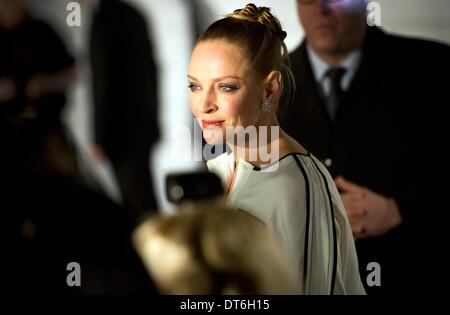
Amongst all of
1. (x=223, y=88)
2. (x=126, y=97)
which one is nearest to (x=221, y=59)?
(x=223, y=88)

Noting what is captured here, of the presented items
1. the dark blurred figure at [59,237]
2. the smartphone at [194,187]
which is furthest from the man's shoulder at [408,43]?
the dark blurred figure at [59,237]

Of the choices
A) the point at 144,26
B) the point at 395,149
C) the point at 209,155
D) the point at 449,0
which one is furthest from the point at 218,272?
the point at 449,0

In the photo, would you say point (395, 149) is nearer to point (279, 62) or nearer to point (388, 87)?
point (388, 87)

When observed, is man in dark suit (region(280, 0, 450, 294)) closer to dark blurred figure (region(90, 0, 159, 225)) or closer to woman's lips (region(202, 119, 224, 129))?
woman's lips (region(202, 119, 224, 129))

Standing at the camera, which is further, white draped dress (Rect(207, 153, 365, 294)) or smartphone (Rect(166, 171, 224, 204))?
white draped dress (Rect(207, 153, 365, 294))

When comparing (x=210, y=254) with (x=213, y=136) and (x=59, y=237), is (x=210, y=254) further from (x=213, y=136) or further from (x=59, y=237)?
(x=213, y=136)

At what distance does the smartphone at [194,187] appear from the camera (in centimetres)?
144

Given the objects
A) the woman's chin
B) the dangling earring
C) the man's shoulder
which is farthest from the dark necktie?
the woman's chin

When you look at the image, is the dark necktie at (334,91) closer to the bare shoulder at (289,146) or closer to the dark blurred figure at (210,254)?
the bare shoulder at (289,146)

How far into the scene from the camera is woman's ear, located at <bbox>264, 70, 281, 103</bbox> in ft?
6.59

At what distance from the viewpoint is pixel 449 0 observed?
7.38 feet

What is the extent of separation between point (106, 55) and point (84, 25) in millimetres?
93

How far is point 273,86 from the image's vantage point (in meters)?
2.03

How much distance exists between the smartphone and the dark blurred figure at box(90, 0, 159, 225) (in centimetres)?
60
